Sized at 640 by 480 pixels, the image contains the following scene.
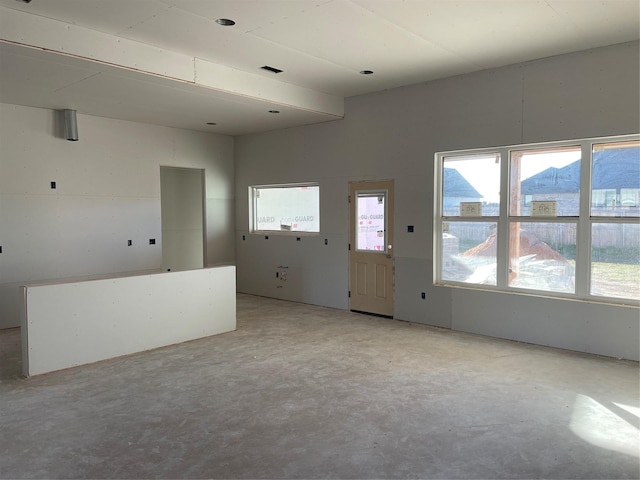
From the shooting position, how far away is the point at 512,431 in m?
3.18

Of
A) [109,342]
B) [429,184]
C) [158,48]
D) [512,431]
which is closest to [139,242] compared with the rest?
[109,342]

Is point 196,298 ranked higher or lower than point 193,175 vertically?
lower

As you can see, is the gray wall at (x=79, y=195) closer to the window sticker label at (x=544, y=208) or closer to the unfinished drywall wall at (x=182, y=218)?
the unfinished drywall wall at (x=182, y=218)

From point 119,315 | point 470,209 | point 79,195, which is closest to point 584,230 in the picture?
point 470,209

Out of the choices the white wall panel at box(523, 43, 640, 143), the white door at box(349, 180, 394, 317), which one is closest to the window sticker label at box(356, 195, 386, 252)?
the white door at box(349, 180, 394, 317)

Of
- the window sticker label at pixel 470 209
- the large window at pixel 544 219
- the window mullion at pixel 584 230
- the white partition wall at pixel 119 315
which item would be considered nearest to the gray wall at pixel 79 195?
the white partition wall at pixel 119 315

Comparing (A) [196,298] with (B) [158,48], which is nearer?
(B) [158,48]

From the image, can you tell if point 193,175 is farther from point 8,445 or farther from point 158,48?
point 8,445

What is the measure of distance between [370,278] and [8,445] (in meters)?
4.73

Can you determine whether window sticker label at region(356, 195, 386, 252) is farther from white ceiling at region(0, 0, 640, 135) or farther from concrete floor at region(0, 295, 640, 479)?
concrete floor at region(0, 295, 640, 479)

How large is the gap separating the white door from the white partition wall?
6.57ft

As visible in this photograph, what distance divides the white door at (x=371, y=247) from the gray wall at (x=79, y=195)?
321cm

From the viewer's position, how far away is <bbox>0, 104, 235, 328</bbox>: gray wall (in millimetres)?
6059

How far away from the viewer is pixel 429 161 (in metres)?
6.00
